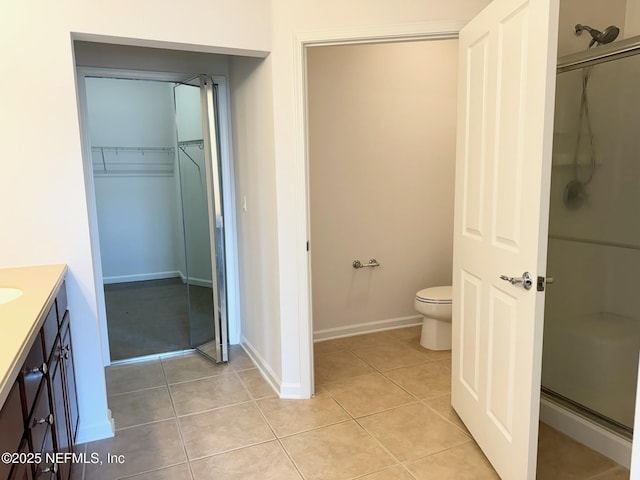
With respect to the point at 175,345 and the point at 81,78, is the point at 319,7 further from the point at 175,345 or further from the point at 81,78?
the point at 175,345

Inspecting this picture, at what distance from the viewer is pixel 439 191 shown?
12.8ft

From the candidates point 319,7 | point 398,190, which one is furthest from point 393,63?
point 319,7

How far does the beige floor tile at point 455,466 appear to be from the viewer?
6.59 ft

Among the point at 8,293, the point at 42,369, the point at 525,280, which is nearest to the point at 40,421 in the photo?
the point at 42,369

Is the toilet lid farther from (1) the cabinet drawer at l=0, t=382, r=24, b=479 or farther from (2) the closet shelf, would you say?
(2) the closet shelf

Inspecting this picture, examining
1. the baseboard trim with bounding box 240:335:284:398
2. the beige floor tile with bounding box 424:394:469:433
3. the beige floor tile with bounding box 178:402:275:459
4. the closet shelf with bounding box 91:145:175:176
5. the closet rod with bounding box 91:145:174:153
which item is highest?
the closet rod with bounding box 91:145:174:153

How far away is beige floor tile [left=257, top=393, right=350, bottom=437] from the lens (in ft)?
7.99

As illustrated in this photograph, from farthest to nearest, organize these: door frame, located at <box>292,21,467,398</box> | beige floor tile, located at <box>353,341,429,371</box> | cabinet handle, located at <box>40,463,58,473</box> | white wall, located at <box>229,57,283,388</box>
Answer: beige floor tile, located at <box>353,341,429,371</box>, white wall, located at <box>229,57,283,388</box>, door frame, located at <box>292,21,467,398</box>, cabinet handle, located at <box>40,463,58,473</box>

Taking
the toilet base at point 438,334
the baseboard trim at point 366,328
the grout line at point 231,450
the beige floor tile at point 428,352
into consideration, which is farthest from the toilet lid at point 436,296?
the grout line at point 231,450

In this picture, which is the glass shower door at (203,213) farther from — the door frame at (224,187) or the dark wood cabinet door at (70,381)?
the dark wood cabinet door at (70,381)

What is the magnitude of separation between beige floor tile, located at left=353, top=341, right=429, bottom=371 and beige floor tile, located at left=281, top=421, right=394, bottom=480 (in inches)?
32.4

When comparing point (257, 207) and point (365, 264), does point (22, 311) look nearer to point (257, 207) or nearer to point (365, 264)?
→ point (257, 207)

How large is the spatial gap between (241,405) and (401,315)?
1.72m

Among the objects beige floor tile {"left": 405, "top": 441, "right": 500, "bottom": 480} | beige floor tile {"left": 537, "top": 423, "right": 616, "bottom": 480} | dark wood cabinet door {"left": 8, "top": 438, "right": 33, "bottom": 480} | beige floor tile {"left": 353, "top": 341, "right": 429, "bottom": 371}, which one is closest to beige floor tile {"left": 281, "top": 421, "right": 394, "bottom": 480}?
beige floor tile {"left": 405, "top": 441, "right": 500, "bottom": 480}
